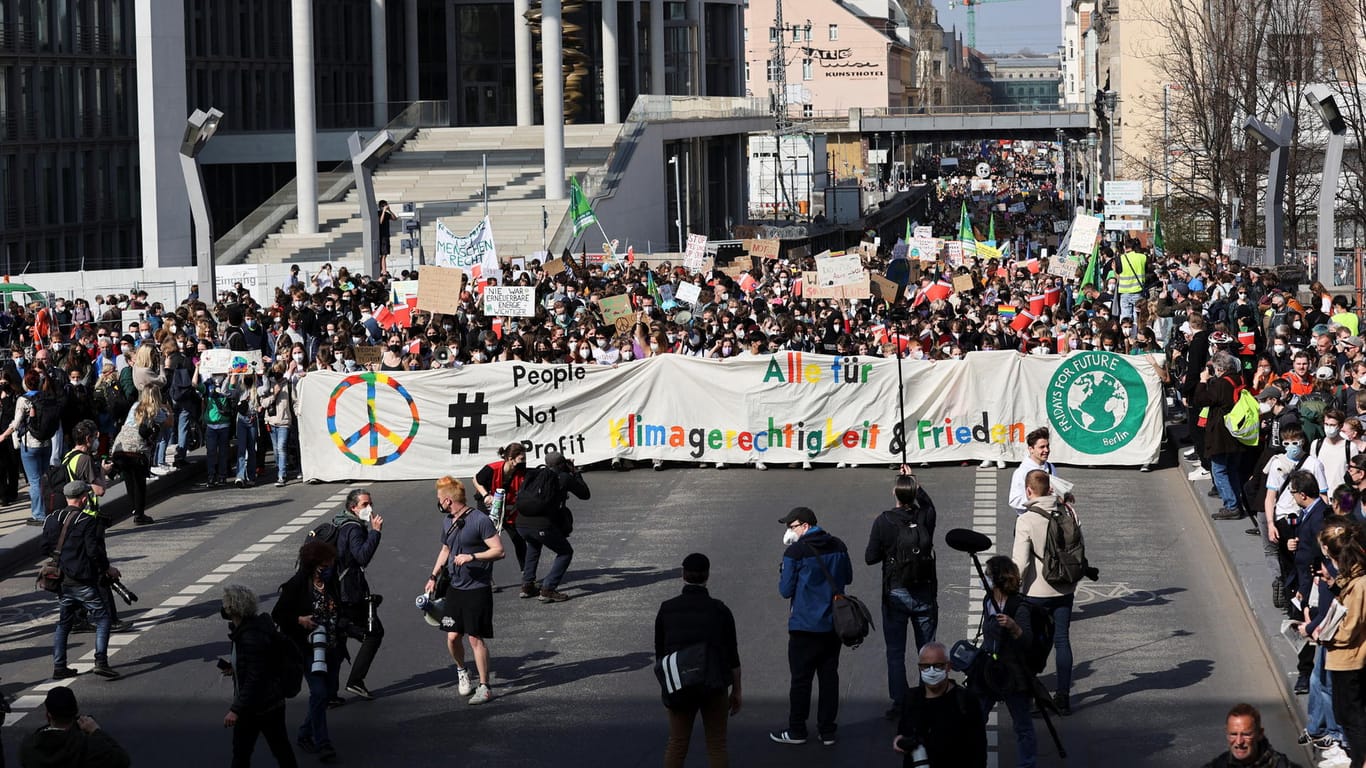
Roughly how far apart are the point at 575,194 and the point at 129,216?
24171 millimetres

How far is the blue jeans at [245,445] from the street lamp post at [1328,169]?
13.8 metres

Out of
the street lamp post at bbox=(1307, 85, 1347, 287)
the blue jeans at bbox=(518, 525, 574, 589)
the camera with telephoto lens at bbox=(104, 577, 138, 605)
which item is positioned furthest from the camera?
the street lamp post at bbox=(1307, 85, 1347, 287)

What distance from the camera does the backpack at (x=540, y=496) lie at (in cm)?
1577

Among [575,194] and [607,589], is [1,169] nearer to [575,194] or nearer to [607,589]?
[575,194]

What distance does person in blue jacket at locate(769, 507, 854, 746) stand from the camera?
476 inches

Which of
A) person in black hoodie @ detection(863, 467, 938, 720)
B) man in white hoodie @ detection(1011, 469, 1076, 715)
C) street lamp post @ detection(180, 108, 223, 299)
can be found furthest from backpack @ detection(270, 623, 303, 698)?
street lamp post @ detection(180, 108, 223, 299)

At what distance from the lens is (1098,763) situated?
11.8 m

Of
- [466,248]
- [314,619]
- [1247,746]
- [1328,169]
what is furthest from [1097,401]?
[466,248]

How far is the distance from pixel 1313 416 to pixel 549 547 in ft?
21.2

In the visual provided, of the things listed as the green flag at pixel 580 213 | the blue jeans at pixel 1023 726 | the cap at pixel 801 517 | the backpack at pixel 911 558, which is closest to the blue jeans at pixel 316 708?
the cap at pixel 801 517

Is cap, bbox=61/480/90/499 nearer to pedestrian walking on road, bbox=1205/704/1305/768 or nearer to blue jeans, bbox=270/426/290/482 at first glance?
blue jeans, bbox=270/426/290/482

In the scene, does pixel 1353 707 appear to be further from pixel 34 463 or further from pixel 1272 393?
pixel 34 463

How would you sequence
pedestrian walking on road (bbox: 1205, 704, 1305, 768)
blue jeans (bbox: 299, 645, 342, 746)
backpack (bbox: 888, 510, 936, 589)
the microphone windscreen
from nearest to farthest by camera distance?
pedestrian walking on road (bbox: 1205, 704, 1305, 768) < the microphone windscreen < blue jeans (bbox: 299, 645, 342, 746) < backpack (bbox: 888, 510, 936, 589)

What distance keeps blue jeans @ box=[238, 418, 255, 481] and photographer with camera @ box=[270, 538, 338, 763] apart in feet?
32.6
